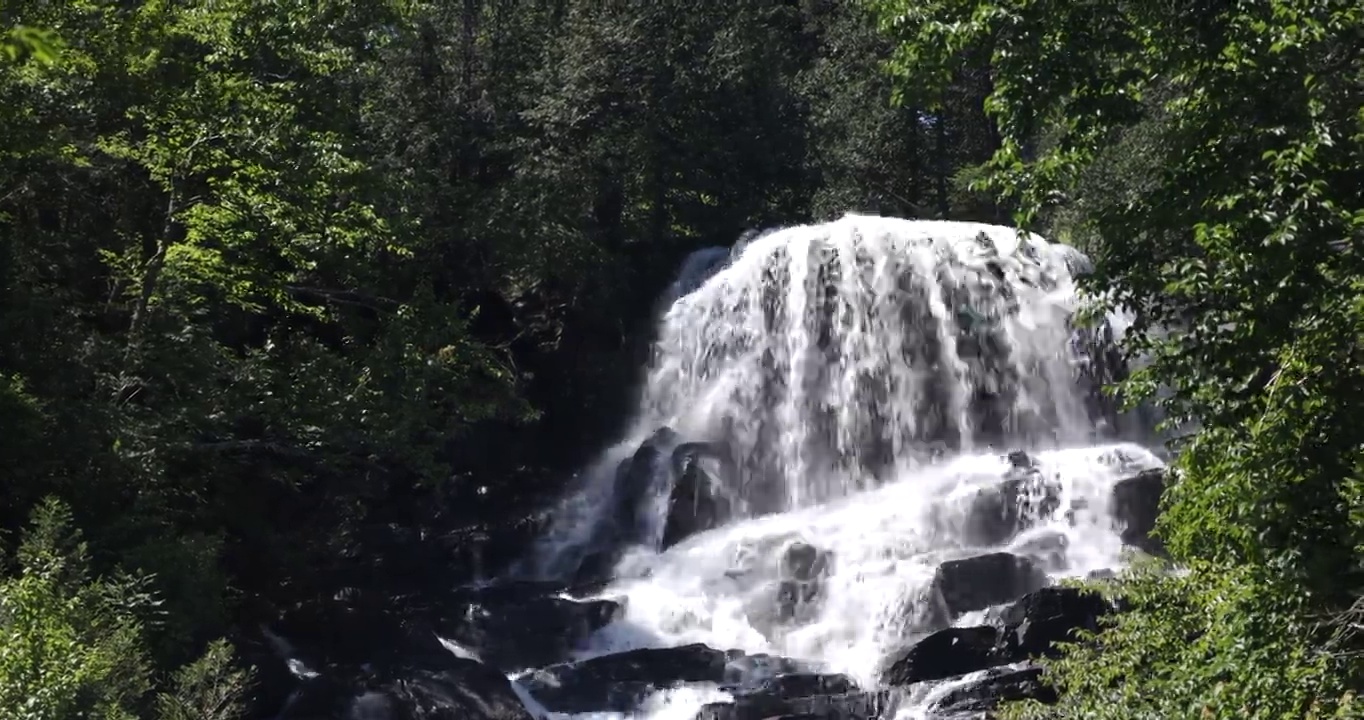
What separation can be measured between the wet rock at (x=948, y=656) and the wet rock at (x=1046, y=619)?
0.19 metres

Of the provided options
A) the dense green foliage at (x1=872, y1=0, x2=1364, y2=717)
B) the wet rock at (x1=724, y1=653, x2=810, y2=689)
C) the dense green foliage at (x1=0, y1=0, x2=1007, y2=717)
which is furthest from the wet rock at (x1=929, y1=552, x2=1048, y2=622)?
the dense green foliage at (x1=872, y1=0, x2=1364, y2=717)

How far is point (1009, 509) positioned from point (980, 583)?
2.55 meters

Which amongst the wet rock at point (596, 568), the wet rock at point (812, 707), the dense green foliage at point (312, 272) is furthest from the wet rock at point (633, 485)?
the wet rock at point (812, 707)

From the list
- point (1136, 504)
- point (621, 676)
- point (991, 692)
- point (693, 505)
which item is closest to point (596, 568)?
point (693, 505)

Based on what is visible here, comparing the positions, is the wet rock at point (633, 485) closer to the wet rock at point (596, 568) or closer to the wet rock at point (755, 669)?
the wet rock at point (596, 568)

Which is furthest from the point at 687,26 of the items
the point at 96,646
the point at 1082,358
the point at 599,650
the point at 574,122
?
the point at 96,646

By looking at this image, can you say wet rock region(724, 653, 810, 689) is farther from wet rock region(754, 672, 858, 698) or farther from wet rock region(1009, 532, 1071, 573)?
wet rock region(1009, 532, 1071, 573)

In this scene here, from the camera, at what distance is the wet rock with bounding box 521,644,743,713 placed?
19.1 metres

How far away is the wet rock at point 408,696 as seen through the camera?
700 inches

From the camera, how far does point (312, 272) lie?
2331cm

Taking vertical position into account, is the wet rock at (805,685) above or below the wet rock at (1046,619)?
below

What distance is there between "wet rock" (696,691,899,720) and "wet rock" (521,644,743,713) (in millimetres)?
1199

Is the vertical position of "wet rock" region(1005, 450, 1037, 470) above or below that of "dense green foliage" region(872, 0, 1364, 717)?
above

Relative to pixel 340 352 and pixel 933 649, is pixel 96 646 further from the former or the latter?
pixel 340 352
